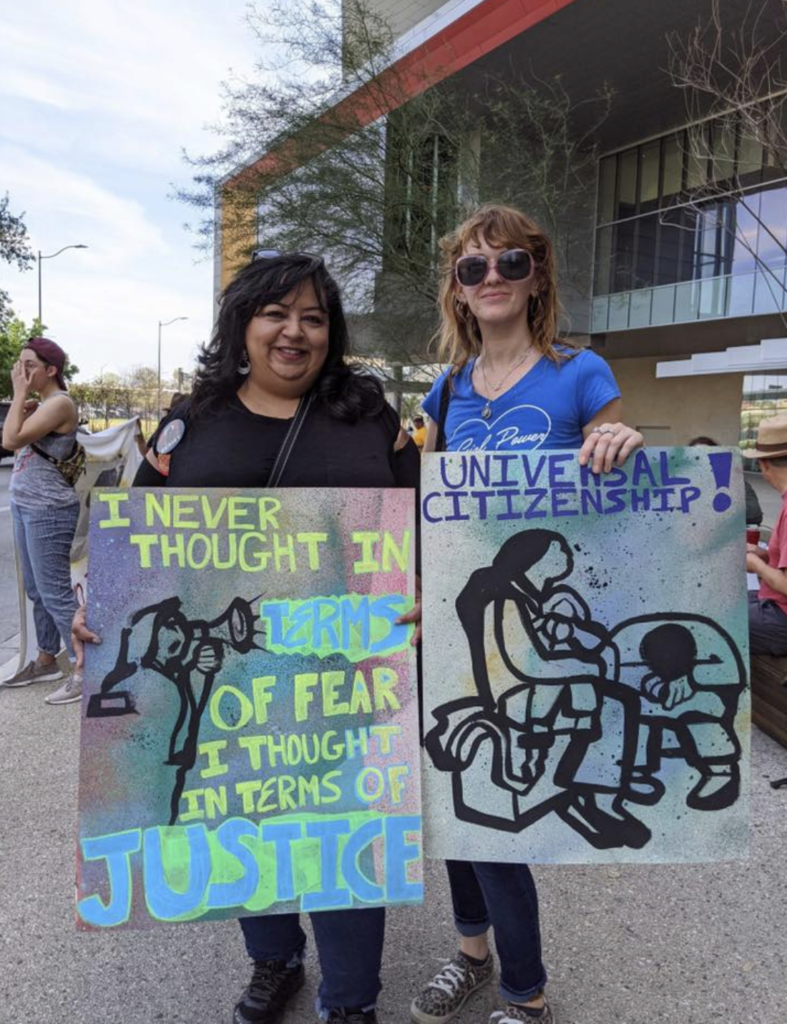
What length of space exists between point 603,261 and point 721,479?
2336cm

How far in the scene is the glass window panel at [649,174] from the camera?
21156 mm

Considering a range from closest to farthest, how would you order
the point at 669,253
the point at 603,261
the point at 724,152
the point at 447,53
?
the point at 724,152 → the point at 447,53 → the point at 669,253 → the point at 603,261

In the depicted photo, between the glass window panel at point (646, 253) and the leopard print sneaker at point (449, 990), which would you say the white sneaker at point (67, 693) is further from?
the glass window panel at point (646, 253)

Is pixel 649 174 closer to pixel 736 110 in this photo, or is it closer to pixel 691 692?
pixel 736 110

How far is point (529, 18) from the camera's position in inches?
660

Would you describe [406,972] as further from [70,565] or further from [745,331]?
[745,331]

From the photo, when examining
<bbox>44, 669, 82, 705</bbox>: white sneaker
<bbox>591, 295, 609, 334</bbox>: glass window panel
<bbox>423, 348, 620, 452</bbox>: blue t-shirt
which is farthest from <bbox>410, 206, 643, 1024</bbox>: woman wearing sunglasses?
<bbox>591, 295, 609, 334</bbox>: glass window panel

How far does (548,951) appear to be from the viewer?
2330 mm

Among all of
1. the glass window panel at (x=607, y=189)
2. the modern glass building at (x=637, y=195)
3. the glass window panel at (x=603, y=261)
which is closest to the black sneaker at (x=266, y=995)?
the modern glass building at (x=637, y=195)

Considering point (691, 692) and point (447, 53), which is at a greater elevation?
point (447, 53)

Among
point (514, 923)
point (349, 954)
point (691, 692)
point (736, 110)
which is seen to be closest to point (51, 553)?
point (349, 954)

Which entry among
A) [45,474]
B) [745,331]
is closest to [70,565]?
[45,474]

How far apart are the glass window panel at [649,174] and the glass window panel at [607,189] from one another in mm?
1013

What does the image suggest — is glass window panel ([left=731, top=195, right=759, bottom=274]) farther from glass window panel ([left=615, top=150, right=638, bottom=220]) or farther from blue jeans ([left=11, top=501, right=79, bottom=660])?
blue jeans ([left=11, top=501, right=79, bottom=660])
